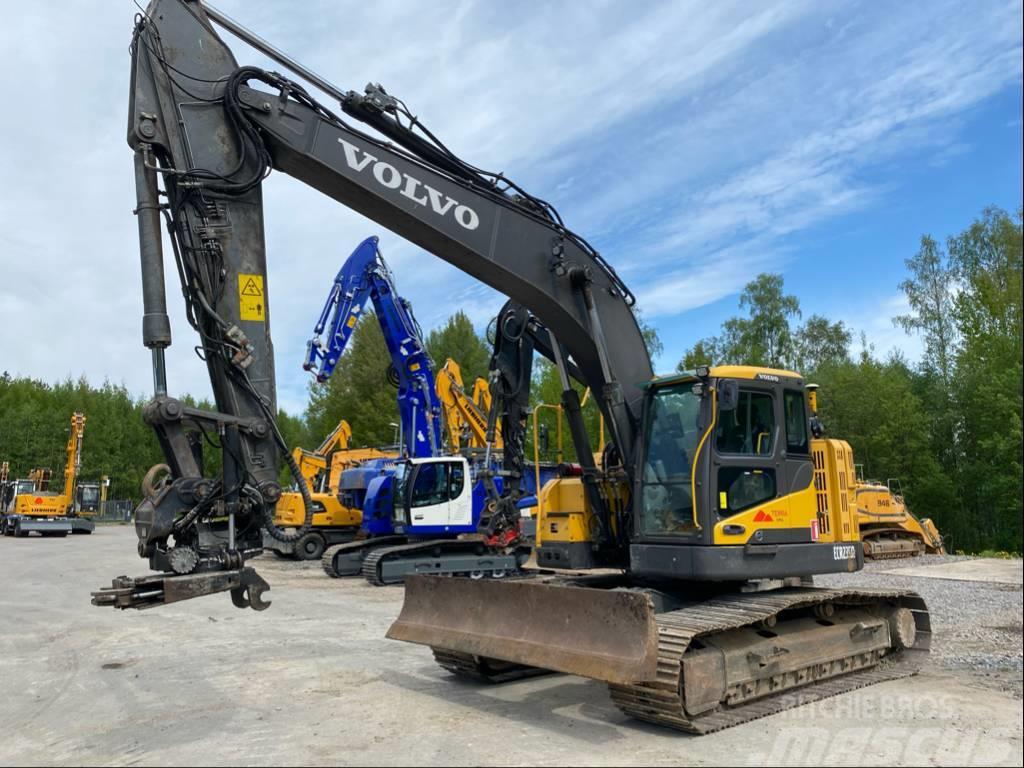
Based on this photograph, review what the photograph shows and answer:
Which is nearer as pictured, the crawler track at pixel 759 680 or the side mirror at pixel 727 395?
the crawler track at pixel 759 680

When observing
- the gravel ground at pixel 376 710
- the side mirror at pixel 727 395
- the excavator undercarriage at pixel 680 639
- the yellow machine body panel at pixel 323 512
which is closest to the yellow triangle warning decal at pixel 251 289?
the excavator undercarriage at pixel 680 639

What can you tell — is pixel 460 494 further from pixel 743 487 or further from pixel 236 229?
pixel 236 229

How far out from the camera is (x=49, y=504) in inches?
1246

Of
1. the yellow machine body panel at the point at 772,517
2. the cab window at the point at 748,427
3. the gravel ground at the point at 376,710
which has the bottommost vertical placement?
the gravel ground at the point at 376,710

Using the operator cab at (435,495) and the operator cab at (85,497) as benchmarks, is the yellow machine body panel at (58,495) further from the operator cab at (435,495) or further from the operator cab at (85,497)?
the operator cab at (435,495)

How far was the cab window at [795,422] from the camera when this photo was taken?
23.0 feet

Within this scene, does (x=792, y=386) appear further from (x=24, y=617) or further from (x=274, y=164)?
(x=24, y=617)

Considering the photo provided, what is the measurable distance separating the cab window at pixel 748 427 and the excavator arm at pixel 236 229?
873 millimetres

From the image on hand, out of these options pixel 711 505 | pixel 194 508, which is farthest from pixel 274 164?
pixel 711 505

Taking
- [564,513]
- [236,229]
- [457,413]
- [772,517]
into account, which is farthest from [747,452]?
[457,413]

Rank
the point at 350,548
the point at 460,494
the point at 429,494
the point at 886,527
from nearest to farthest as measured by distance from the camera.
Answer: the point at 429,494 → the point at 460,494 → the point at 350,548 → the point at 886,527

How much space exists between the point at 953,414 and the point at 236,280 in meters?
28.7

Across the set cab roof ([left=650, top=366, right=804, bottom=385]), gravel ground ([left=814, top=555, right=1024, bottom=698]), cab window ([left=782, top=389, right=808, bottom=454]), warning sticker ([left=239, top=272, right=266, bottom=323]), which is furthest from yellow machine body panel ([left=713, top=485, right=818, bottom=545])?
warning sticker ([left=239, top=272, right=266, bottom=323])

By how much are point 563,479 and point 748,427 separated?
6.59 ft
